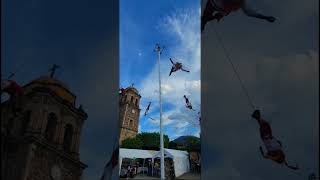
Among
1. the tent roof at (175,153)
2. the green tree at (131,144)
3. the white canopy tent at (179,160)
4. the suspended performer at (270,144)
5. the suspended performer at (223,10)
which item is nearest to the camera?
the suspended performer at (270,144)

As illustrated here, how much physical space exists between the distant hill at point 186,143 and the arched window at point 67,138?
8.33 metres

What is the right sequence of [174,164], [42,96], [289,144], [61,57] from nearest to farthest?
[42,96]
[61,57]
[289,144]
[174,164]

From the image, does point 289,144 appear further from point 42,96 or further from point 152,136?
point 152,136

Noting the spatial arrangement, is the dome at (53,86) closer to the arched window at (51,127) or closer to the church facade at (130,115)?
the arched window at (51,127)

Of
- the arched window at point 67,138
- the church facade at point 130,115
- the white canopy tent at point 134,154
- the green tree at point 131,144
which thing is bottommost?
the arched window at point 67,138

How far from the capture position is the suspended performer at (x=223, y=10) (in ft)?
23.1

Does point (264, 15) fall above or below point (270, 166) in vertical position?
above

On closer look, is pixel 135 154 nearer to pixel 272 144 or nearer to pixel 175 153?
pixel 175 153

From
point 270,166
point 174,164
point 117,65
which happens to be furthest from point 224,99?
point 174,164

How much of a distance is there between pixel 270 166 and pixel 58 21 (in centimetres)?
412

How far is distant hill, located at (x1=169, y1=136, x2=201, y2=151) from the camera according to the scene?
1427 centimetres

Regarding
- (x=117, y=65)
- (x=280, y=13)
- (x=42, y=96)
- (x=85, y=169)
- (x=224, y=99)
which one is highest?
(x=280, y=13)

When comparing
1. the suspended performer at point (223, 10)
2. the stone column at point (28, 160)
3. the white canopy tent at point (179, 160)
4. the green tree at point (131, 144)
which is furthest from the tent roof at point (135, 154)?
the stone column at point (28, 160)

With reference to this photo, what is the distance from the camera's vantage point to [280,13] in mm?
6719
